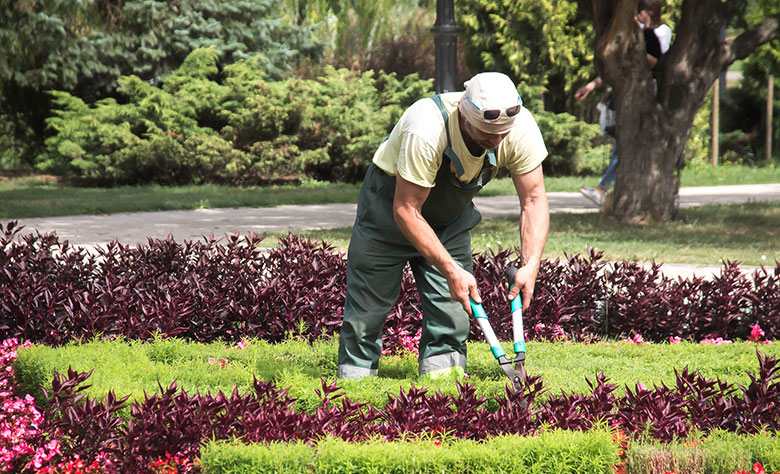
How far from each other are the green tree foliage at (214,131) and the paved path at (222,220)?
321 centimetres

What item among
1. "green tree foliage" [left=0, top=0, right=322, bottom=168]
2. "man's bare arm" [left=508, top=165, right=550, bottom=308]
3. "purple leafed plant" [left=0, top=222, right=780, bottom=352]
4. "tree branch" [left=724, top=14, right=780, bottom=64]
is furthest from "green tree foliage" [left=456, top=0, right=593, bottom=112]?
"man's bare arm" [left=508, top=165, right=550, bottom=308]

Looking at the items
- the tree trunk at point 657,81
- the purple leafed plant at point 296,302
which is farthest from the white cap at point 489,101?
the tree trunk at point 657,81

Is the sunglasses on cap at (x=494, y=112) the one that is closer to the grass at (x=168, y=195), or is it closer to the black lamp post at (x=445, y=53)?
the black lamp post at (x=445, y=53)

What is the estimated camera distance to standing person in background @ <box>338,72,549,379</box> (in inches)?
133

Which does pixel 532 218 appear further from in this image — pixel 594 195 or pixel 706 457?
pixel 594 195

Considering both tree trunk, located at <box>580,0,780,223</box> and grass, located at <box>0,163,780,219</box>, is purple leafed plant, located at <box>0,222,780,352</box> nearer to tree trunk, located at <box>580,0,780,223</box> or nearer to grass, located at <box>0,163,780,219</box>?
tree trunk, located at <box>580,0,780,223</box>

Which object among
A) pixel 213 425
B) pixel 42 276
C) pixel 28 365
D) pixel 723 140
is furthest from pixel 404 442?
pixel 723 140

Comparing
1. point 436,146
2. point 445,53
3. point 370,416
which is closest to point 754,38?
point 445,53

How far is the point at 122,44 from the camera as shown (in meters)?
17.7

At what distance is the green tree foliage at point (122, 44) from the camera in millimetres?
16984

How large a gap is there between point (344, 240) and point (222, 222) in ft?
8.57

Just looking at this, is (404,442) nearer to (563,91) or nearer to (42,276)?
(42,276)

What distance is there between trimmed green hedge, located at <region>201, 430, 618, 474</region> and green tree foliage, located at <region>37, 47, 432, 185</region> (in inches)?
516

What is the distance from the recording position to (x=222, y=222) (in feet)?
35.8
